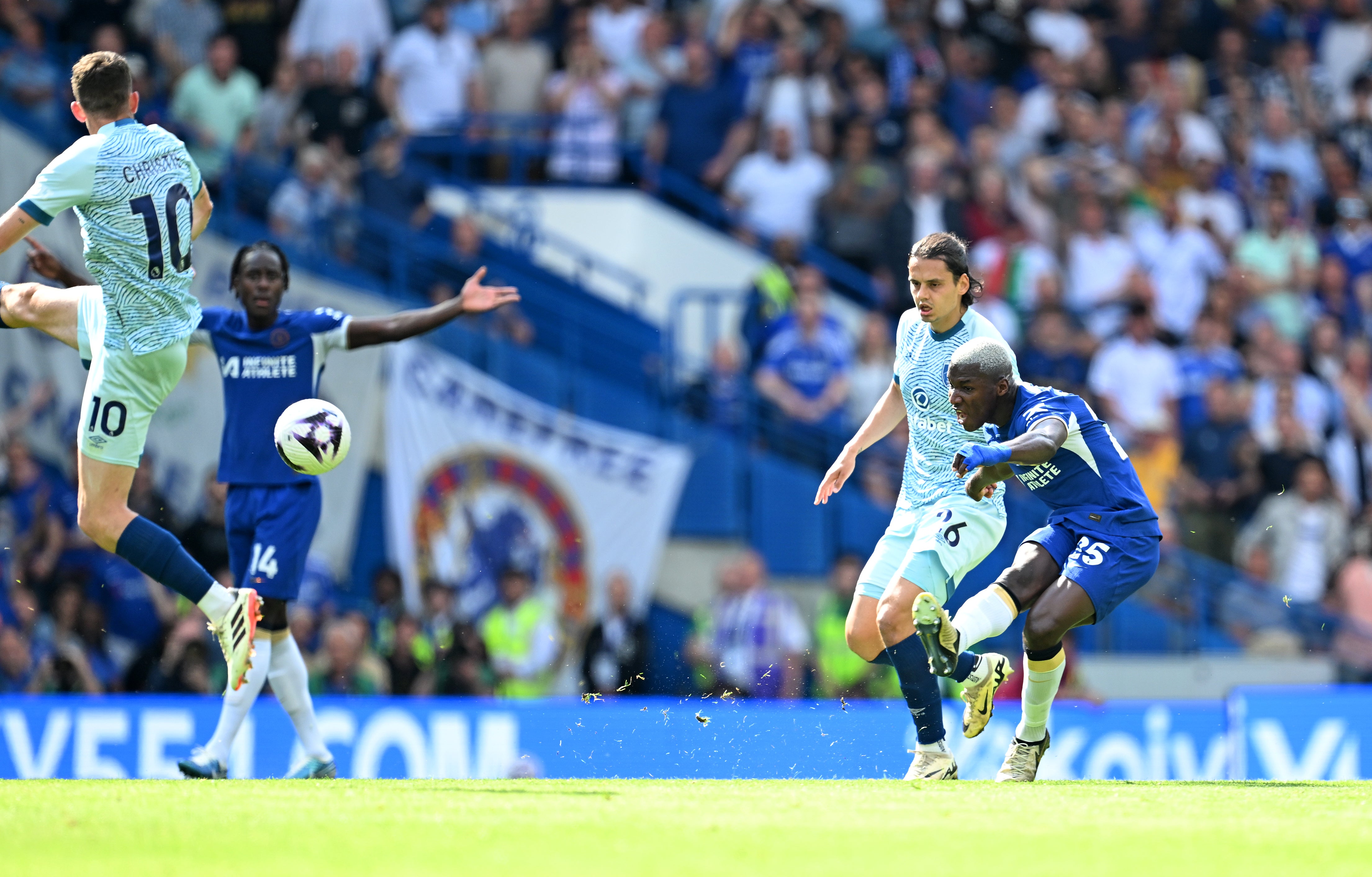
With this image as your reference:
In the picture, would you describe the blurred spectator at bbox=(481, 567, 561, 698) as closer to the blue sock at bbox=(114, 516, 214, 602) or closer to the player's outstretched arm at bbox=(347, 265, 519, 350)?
the player's outstretched arm at bbox=(347, 265, 519, 350)

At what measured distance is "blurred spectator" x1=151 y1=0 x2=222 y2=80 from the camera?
15156mm

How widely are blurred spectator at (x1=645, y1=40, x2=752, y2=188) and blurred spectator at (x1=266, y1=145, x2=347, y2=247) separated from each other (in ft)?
9.79

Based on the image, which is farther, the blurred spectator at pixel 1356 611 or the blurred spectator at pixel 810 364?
the blurred spectator at pixel 810 364

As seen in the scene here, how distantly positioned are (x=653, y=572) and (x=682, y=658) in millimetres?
1283

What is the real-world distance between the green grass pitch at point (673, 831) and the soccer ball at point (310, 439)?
140cm

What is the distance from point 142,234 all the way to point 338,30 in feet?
29.3

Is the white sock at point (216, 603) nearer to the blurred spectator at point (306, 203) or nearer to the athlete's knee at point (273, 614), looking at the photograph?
the athlete's knee at point (273, 614)

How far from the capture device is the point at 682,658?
13047mm

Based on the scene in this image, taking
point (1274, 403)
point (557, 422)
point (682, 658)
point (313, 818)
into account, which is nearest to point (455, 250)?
point (557, 422)

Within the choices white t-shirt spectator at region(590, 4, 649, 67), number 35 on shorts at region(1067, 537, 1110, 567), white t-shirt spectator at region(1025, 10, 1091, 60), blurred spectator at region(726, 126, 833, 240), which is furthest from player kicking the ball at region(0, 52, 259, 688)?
→ white t-shirt spectator at region(1025, 10, 1091, 60)

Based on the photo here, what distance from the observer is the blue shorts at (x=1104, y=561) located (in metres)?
7.08

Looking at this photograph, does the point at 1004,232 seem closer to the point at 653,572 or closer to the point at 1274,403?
the point at 1274,403

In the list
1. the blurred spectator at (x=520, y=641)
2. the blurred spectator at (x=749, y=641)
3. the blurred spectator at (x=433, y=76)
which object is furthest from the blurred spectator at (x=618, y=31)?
the blurred spectator at (x=520, y=641)

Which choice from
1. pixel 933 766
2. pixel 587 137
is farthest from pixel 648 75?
pixel 933 766
